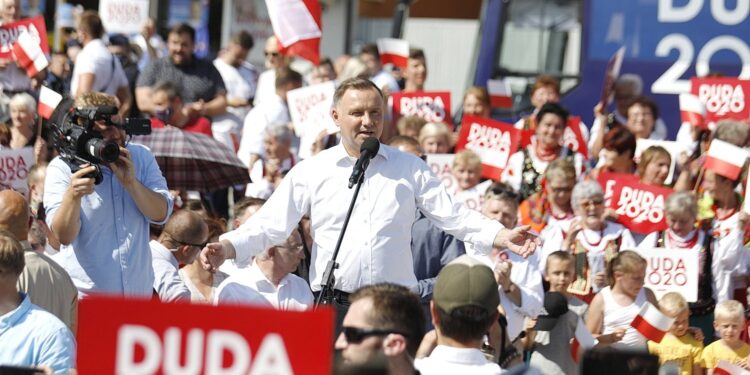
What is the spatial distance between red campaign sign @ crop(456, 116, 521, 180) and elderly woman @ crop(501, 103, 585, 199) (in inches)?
4.3

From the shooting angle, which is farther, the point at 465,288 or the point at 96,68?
the point at 96,68

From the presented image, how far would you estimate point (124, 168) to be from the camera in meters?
6.99

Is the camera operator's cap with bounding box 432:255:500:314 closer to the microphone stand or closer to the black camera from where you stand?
the microphone stand

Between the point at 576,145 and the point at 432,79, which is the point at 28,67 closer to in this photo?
the point at 576,145

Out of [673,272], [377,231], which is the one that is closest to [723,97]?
[673,272]

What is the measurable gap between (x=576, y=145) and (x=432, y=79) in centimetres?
720

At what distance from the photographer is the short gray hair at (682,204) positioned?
10.2 m

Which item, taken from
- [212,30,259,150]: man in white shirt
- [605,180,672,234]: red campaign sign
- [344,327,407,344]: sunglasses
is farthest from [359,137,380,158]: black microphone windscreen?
[212,30,259,150]: man in white shirt

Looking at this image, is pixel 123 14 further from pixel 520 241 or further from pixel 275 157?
pixel 520 241

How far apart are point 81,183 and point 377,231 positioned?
1.36 m

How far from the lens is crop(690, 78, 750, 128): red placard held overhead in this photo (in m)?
12.4

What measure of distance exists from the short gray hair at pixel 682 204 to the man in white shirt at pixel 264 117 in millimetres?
3626

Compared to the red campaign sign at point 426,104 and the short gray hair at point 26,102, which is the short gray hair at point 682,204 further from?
the short gray hair at point 26,102

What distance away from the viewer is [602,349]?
406 cm
